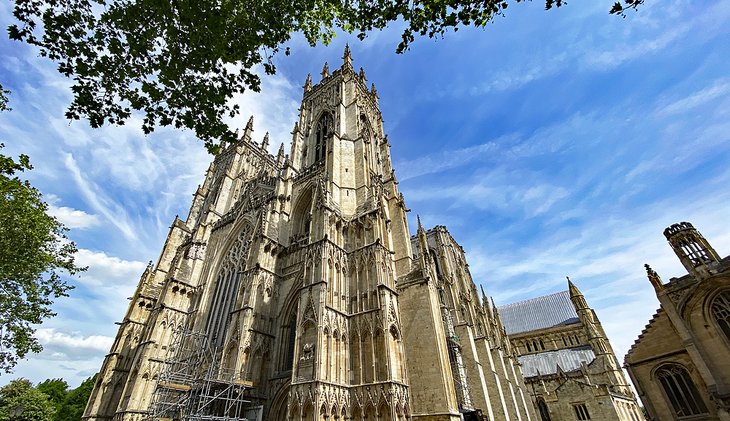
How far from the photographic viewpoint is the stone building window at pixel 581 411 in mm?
23483

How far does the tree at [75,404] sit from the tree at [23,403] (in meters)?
4.54

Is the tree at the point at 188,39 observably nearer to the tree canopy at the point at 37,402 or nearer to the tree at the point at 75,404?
the tree canopy at the point at 37,402

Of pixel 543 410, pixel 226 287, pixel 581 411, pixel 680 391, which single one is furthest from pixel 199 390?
pixel 543 410

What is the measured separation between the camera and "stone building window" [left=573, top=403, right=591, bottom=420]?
23.5m

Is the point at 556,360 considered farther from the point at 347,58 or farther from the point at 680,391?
the point at 347,58

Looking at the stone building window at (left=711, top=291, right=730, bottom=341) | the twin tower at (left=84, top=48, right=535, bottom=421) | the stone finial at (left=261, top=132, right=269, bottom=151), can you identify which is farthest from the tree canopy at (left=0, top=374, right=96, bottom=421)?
the stone building window at (left=711, top=291, right=730, bottom=341)

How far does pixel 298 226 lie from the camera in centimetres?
2208

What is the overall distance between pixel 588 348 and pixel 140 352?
44507 mm

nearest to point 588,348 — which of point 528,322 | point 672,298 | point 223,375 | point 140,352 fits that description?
point 528,322

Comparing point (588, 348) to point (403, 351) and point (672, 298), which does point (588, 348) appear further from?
point (403, 351)

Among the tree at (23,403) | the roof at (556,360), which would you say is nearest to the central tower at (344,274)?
the roof at (556,360)

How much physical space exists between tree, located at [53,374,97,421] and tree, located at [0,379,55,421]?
4.54 meters

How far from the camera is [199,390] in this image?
51.0 feet

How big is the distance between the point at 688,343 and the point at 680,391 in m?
→ 3.52
